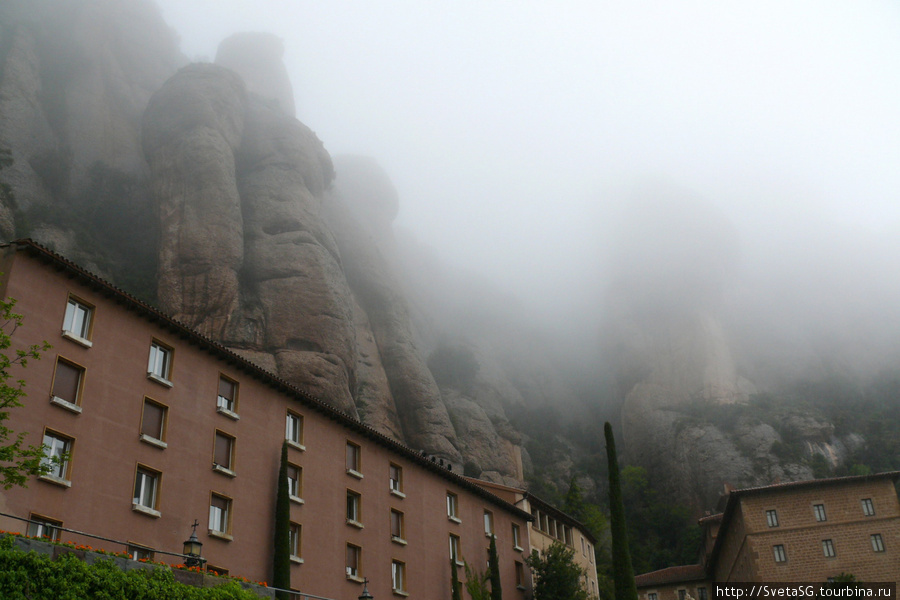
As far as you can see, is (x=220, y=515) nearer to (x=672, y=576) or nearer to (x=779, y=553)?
(x=779, y=553)

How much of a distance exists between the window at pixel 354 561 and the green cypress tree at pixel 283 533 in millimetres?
4358

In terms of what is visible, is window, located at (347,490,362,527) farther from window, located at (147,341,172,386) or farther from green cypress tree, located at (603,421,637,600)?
green cypress tree, located at (603,421,637,600)

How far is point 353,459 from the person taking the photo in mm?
35625

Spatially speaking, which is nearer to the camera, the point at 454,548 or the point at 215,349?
the point at 215,349

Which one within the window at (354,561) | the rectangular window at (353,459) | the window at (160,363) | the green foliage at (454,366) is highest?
the green foliage at (454,366)

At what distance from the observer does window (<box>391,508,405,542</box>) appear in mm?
36362

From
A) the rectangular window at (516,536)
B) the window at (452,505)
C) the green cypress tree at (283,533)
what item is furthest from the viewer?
the rectangular window at (516,536)

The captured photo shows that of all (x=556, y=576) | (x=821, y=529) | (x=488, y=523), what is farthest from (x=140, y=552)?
(x=821, y=529)

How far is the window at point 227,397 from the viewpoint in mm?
29562

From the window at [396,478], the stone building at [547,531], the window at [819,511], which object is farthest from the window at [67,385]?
the window at [819,511]

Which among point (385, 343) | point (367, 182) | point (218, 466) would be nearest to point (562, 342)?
point (367, 182)

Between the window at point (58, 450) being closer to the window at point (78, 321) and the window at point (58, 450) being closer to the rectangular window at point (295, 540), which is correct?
the window at point (78, 321)

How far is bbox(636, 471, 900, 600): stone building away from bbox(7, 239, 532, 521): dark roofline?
18013mm

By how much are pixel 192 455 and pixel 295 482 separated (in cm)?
558
